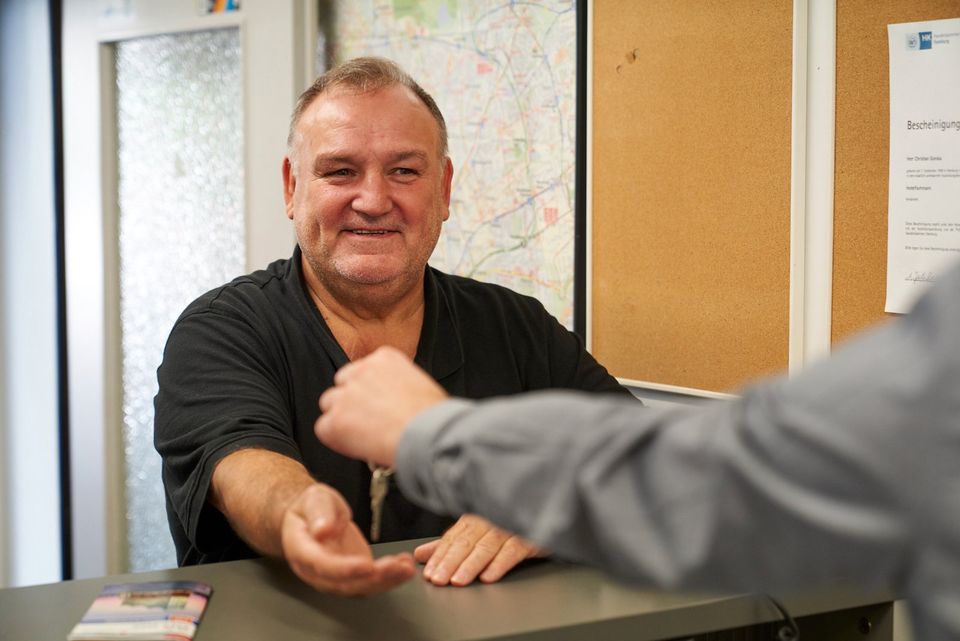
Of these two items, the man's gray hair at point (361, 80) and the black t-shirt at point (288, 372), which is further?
the man's gray hair at point (361, 80)

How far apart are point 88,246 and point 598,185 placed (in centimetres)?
178

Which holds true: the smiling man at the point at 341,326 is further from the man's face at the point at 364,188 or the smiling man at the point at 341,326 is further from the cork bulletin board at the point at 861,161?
the cork bulletin board at the point at 861,161

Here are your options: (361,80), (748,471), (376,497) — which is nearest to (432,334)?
(376,497)

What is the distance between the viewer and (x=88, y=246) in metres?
3.24

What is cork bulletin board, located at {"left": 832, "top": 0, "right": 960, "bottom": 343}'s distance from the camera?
1.78 meters

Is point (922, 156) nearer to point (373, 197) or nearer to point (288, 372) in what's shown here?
point (373, 197)

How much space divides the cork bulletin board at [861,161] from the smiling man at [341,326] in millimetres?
450

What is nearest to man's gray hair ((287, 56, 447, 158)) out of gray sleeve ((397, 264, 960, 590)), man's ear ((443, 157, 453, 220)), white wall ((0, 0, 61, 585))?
man's ear ((443, 157, 453, 220))

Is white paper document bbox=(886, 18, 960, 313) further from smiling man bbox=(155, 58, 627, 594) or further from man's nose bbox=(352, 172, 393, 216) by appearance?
man's nose bbox=(352, 172, 393, 216)

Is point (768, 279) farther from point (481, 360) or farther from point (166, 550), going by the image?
point (166, 550)

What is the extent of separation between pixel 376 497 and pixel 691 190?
90 cm

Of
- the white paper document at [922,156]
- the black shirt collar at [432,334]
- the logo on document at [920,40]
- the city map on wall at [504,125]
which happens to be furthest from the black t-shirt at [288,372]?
the logo on document at [920,40]

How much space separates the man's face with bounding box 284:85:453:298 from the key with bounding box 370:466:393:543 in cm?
38

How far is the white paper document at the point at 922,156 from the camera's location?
5.56ft
